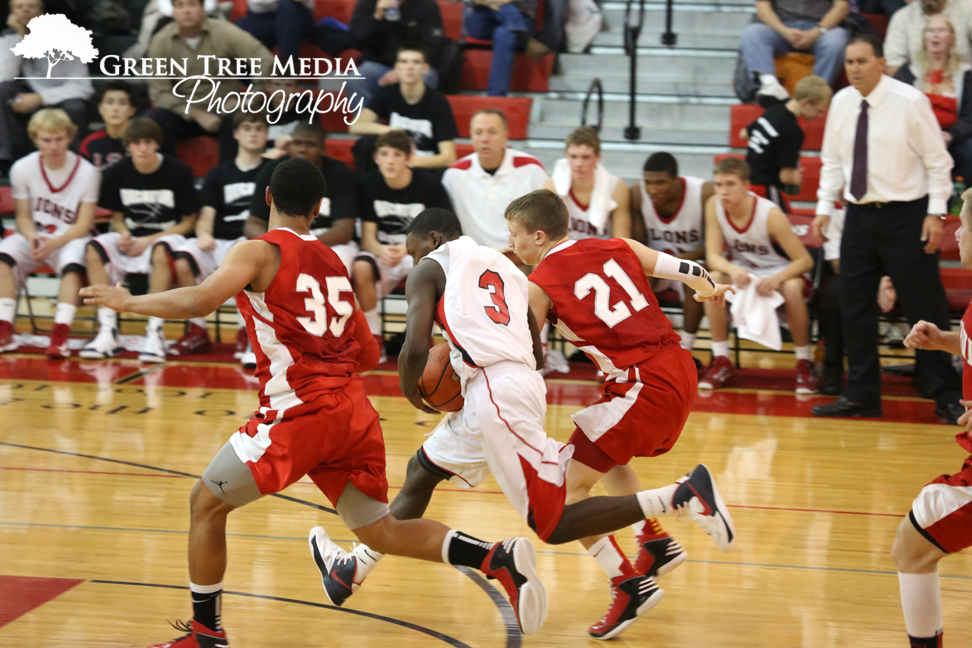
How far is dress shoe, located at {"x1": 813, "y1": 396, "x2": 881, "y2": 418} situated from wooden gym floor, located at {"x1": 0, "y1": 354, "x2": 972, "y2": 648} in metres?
0.11

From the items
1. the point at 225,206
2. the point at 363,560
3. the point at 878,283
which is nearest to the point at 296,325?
the point at 363,560

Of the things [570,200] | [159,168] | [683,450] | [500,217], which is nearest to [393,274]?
[500,217]

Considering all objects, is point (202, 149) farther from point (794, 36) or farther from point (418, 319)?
point (418, 319)

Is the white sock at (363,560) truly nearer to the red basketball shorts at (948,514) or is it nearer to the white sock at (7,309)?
the red basketball shorts at (948,514)

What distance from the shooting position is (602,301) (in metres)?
3.37

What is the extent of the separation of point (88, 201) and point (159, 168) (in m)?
0.58

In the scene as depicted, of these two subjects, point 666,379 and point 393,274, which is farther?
point 393,274

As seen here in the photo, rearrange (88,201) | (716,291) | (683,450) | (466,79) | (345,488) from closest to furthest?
1. (345,488)
2. (716,291)
3. (683,450)
4. (88,201)
5. (466,79)

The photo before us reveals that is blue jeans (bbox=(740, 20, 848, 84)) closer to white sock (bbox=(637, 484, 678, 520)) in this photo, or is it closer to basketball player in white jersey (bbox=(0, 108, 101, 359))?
basketball player in white jersey (bbox=(0, 108, 101, 359))

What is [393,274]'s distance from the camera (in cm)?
718

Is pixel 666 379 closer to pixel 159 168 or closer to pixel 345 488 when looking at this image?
pixel 345 488

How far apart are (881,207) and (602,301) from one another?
3.19 meters

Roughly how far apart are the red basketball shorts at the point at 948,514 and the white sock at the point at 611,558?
3.05 feet

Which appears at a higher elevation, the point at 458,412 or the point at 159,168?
the point at 159,168
